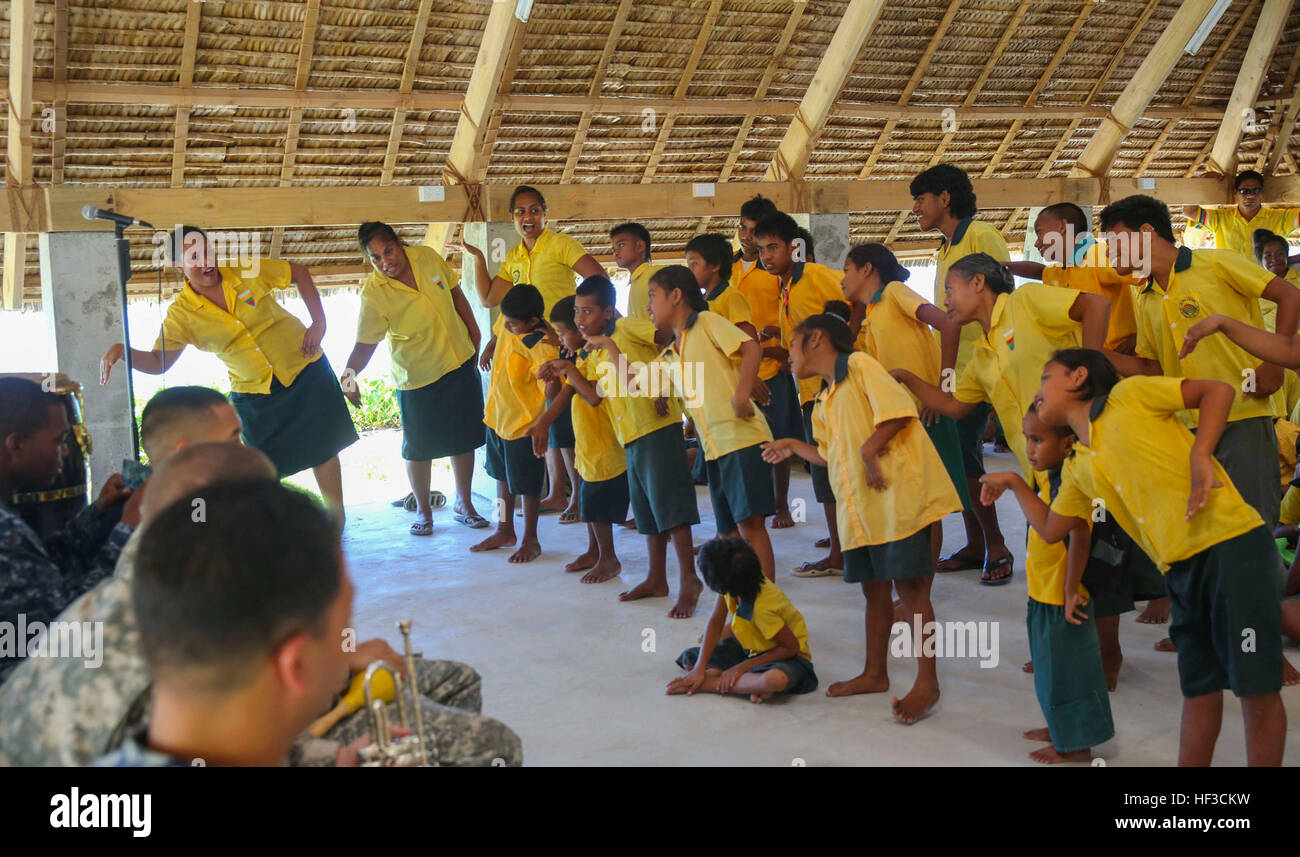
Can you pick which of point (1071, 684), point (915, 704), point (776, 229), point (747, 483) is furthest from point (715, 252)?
point (1071, 684)

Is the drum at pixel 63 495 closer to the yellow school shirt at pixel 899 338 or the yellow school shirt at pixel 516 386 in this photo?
the yellow school shirt at pixel 516 386

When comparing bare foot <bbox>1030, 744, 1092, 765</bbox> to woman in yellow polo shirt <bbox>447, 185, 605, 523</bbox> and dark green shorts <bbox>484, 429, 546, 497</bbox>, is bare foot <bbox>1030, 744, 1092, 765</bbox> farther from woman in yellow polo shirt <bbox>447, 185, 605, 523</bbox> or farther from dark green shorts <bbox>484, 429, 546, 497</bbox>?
woman in yellow polo shirt <bbox>447, 185, 605, 523</bbox>

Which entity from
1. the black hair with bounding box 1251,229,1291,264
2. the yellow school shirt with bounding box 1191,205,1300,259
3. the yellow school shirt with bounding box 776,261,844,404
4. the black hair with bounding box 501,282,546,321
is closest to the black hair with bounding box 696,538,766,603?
the yellow school shirt with bounding box 776,261,844,404

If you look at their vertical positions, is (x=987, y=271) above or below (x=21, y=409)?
above

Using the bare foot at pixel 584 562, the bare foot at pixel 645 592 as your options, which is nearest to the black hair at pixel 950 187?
the bare foot at pixel 645 592

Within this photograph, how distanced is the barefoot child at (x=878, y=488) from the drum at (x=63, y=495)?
2.02m

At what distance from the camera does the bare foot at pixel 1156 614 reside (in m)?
4.05

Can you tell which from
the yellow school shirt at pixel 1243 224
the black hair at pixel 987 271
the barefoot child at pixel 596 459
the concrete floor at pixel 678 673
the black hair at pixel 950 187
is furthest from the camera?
the yellow school shirt at pixel 1243 224

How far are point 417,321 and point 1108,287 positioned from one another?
3456 millimetres

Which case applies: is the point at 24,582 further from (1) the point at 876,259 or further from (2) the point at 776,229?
(2) the point at 776,229

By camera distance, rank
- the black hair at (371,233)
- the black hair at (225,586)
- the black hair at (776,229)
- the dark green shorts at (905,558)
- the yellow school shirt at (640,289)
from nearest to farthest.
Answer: the black hair at (225,586) < the dark green shorts at (905,558) < the black hair at (776,229) < the yellow school shirt at (640,289) < the black hair at (371,233)

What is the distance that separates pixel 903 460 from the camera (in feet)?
11.3

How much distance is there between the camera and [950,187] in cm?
467
